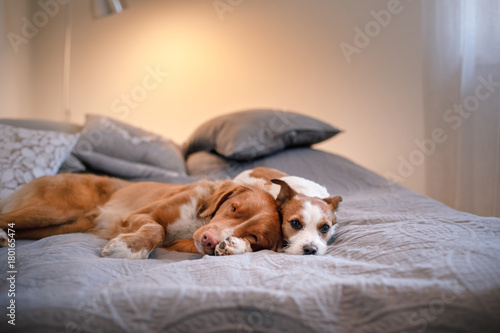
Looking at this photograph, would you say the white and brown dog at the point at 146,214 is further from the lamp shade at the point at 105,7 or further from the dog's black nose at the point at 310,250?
the lamp shade at the point at 105,7

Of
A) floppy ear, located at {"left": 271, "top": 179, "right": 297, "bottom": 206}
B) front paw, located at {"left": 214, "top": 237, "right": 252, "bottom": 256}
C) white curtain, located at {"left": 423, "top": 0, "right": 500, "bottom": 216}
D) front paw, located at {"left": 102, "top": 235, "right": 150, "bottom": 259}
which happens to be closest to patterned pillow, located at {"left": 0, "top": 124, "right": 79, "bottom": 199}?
front paw, located at {"left": 102, "top": 235, "right": 150, "bottom": 259}

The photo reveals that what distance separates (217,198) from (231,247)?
1.39 ft

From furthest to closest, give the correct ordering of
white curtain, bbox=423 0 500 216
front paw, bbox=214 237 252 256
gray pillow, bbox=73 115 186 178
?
white curtain, bbox=423 0 500 216 < gray pillow, bbox=73 115 186 178 < front paw, bbox=214 237 252 256

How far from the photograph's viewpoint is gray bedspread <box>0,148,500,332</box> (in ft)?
2.84

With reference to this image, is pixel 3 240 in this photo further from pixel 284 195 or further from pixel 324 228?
pixel 324 228

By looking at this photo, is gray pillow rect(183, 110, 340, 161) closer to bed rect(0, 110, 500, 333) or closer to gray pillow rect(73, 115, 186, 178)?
gray pillow rect(73, 115, 186, 178)

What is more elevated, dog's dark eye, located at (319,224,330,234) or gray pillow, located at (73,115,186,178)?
gray pillow, located at (73,115,186,178)

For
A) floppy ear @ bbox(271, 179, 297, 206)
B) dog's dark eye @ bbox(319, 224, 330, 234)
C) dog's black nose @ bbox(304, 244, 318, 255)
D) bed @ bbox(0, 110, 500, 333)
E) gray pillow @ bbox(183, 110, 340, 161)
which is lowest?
dog's black nose @ bbox(304, 244, 318, 255)

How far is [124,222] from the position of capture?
191cm

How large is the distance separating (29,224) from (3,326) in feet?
3.88

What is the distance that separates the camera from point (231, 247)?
1.43 m

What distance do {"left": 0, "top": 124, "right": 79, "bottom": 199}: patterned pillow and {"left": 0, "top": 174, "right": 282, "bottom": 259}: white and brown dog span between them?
0.25m

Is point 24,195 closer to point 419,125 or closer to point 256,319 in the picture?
point 256,319

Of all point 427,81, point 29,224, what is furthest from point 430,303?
point 427,81
